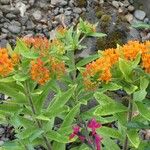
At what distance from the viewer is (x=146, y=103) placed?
→ 3.99 meters

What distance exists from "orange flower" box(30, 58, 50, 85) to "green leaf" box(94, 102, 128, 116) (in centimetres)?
52

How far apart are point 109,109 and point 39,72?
0.66 metres

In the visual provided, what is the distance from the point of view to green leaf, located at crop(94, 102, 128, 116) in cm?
391

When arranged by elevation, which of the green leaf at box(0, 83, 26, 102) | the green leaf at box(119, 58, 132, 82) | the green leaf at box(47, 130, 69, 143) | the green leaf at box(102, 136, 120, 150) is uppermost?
the green leaf at box(119, 58, 132, 82)

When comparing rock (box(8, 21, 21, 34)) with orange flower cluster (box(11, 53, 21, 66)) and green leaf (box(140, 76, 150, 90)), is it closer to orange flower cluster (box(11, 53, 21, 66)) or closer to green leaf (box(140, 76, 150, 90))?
orange flower cluster (box(11, 53, 21, 66))

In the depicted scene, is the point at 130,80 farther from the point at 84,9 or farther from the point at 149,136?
the point at 84,9

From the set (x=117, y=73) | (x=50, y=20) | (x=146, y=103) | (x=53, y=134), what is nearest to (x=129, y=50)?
(x=117, y=73)

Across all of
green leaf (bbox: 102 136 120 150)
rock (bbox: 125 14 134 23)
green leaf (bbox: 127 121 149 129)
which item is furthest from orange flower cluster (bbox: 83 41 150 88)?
rock (bbox: 125 14 134 23)

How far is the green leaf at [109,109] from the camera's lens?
3908 millimetres

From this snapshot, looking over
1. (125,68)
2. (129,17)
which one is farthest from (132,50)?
(129,17)

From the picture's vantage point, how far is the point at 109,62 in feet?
11.8

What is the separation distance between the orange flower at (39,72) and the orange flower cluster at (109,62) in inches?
10.0

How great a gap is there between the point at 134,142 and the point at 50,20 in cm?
410

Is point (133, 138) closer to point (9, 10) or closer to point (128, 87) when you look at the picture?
point (128, 87)
